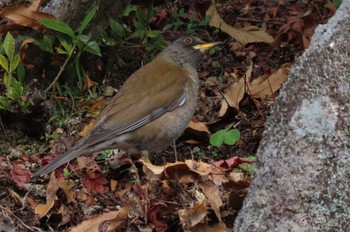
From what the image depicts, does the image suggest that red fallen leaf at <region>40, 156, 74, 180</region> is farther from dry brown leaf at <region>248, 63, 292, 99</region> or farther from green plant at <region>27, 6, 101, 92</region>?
dry brown leaf at <region>248, 63, 292, 99</region>

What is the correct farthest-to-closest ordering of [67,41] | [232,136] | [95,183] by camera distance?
[67,41] → [232,136] → [95,183]

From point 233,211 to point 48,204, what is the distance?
4.00 feet

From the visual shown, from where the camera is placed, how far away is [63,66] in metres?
6.72

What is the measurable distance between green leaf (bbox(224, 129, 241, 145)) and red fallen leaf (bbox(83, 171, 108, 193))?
969mm

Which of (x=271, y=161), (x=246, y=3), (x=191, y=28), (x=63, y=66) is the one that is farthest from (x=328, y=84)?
(x=246, y=3)

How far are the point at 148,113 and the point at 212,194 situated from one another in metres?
1.68

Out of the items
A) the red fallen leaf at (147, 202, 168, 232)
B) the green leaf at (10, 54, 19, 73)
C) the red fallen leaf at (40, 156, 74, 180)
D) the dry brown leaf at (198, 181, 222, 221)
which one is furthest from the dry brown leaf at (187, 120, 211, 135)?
the red fallen leaf at (147, 202, 168, 232)

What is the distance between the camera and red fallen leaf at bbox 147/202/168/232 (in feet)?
14.4

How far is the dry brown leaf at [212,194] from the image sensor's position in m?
4.39

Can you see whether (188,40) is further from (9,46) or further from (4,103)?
(4,103)

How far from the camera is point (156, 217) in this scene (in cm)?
444

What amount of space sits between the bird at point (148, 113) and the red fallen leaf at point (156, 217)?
1291 millimetres

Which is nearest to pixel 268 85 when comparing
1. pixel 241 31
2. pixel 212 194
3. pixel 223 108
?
pixel 223 108

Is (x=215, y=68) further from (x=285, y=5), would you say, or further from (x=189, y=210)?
(x=189, y=210)
